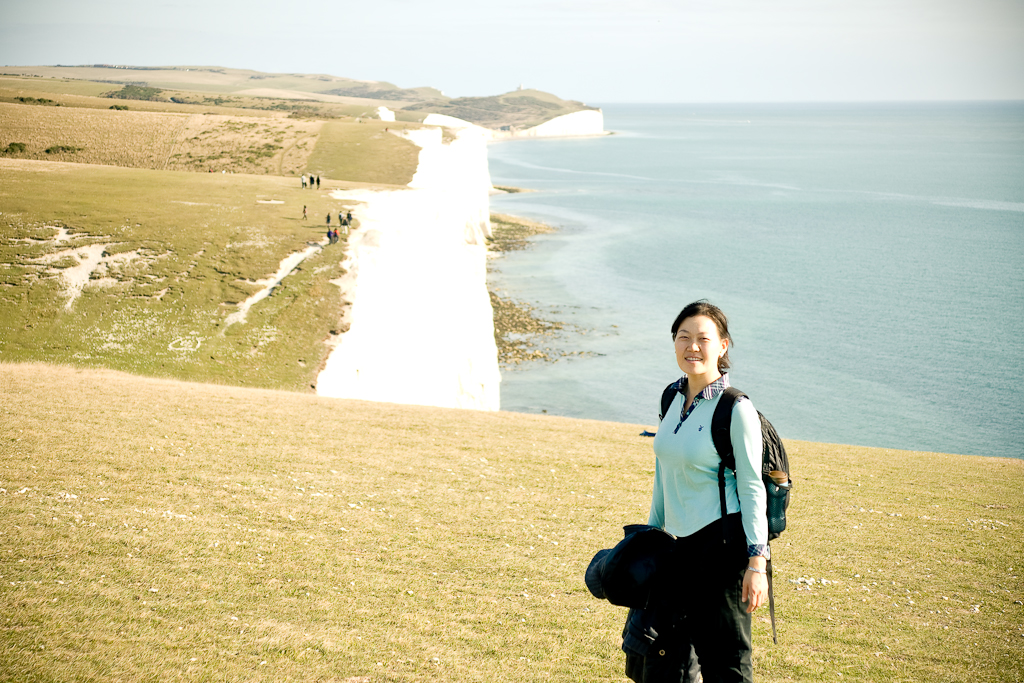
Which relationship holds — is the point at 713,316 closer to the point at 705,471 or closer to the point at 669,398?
the point at 669,398

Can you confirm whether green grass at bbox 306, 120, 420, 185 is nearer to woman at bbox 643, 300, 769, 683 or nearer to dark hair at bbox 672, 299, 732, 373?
dark hair at bbox 672, 299, 732, 373

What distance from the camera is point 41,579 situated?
9195 millimetres

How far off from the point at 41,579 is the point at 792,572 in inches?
450

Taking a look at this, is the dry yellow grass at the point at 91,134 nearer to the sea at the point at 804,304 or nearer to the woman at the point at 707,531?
the sea at the point at 804,304

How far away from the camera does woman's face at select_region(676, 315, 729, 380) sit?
5.76 m

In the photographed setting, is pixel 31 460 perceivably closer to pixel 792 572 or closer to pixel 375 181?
pixel 792 572

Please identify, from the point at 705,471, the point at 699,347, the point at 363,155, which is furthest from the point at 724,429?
the point at 363,155

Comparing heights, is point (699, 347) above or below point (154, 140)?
below

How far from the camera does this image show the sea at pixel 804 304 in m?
46.7

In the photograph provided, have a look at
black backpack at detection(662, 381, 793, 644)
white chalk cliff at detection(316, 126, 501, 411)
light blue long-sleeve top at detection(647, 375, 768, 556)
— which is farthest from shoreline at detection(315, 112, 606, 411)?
black backpack at detection(662, 381, 793, 644)

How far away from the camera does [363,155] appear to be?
75.8m

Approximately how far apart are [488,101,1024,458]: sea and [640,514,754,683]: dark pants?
38367mm

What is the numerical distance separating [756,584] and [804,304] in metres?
73.4

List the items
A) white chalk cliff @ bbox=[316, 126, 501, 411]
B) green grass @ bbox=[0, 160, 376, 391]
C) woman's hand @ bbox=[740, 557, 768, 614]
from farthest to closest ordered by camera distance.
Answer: white chalk cliff @ bbox=[316, 126, 501, 411]
green grass @ bbox=[0, 160, 376, 391]
woman's hand @ bbox=[740, 557, 768, 614]
